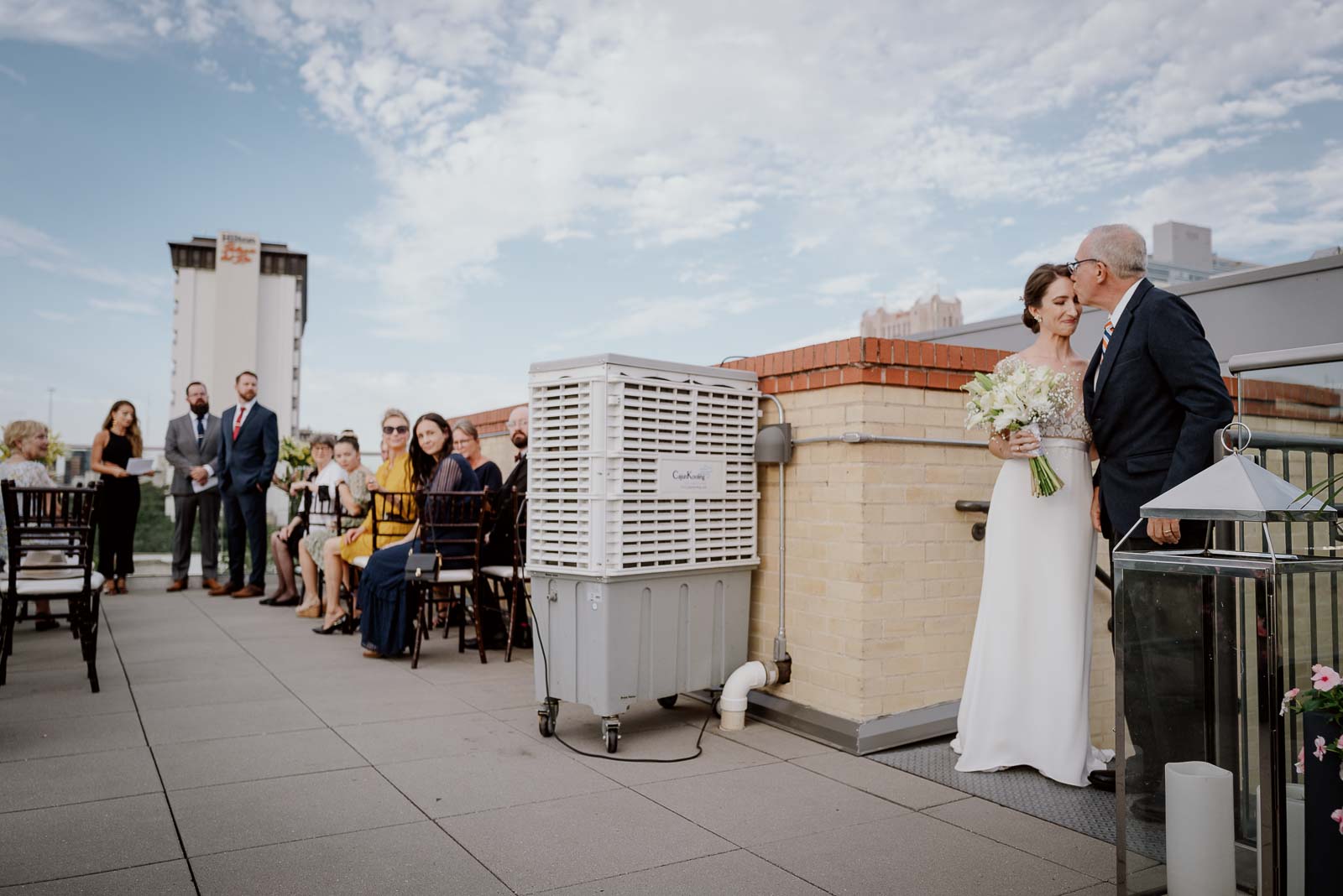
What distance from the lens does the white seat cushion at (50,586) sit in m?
4.47

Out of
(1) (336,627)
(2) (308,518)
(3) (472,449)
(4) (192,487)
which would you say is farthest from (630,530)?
(4) (192,487)

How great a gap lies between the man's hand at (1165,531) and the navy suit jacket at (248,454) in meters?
7.99

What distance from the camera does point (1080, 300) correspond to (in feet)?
10.1

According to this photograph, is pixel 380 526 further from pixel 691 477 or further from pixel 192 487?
pixel 192 487

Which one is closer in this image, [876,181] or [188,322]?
[876,181]

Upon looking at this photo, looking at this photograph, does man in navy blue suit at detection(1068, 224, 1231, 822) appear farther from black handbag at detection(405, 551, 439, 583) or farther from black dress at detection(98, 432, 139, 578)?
black dress at detection(98, 432, 139, 578)

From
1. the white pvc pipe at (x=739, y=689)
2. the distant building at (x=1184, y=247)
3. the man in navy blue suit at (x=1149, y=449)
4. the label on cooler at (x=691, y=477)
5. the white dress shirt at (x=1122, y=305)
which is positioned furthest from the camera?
the distant building at (x=1184, y=247)

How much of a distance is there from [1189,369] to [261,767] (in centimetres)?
348

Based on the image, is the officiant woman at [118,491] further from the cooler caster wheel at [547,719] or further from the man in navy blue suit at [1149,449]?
the man in navy blue suit at [1149,449]

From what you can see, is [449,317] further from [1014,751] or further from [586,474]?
[1014,751]

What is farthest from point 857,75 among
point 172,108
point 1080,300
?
point 172,108

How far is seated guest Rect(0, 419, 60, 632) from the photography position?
568cm

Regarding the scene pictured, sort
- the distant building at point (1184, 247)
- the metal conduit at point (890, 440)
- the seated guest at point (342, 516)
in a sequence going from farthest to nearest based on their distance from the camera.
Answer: the distant building at point (1184, 247), the seated guest at point (342, 516), the metal conduit at point (890, 440)

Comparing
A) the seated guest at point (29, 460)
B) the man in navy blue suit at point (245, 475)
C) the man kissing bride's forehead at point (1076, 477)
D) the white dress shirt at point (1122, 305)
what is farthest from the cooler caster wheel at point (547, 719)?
the man in navy blue suit at point (245, 475)
